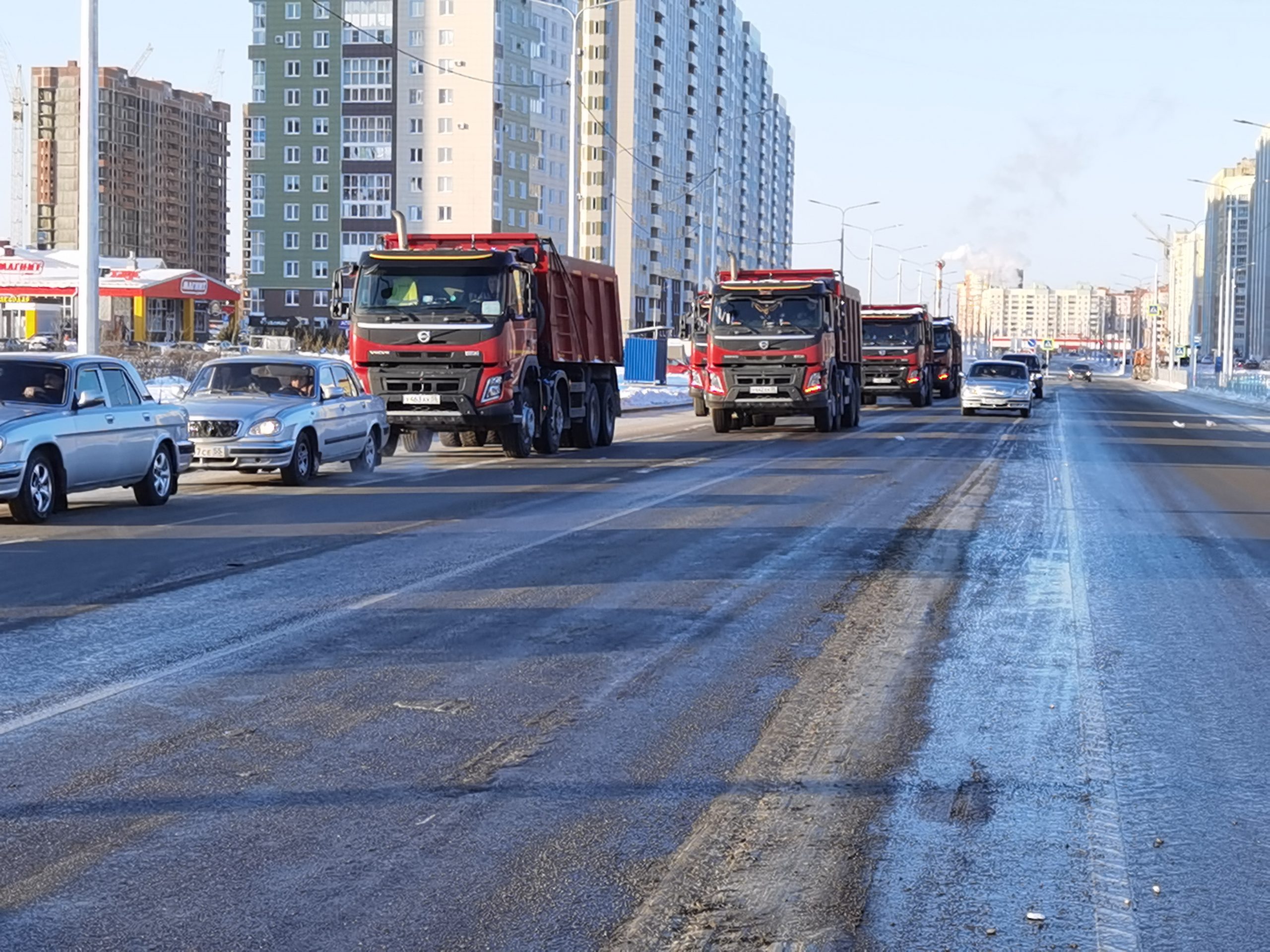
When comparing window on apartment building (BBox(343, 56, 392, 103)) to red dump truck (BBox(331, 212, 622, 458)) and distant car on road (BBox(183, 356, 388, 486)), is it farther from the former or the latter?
distant car on road (BBox(183, 356, 388, 486))

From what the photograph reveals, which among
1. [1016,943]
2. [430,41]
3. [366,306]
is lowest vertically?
[1016,943]

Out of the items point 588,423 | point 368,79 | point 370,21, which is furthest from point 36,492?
point 370,21

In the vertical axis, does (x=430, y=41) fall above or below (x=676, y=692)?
above

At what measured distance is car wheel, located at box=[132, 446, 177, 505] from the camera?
1712 cm

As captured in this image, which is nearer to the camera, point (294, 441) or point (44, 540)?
point (44, 540)

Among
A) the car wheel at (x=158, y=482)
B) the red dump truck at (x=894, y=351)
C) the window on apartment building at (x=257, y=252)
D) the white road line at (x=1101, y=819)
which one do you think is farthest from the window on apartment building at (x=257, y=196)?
the white road line at (x=1101, y=819)

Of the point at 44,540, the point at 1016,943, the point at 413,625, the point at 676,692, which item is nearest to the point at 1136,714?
the point at 676,692

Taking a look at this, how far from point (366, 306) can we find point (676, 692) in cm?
1728

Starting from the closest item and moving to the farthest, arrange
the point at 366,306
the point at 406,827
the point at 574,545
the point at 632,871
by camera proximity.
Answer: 1. the point at 632,871
2. the point at 406,827
3. the point at 574,545
4. the point at 366,306

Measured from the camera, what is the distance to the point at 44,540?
13.9 metres

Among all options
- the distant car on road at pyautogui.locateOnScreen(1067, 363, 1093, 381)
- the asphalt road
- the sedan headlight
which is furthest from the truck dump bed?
the distant car on road at pyautogui.locateOnScreen(1067, 363, 1093, 381)

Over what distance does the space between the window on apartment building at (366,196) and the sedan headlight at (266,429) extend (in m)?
104

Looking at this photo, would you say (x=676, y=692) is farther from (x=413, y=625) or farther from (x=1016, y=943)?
(x=1016, y=943)

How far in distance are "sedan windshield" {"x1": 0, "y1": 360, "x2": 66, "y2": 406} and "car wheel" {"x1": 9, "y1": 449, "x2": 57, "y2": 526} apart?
2.48ft
